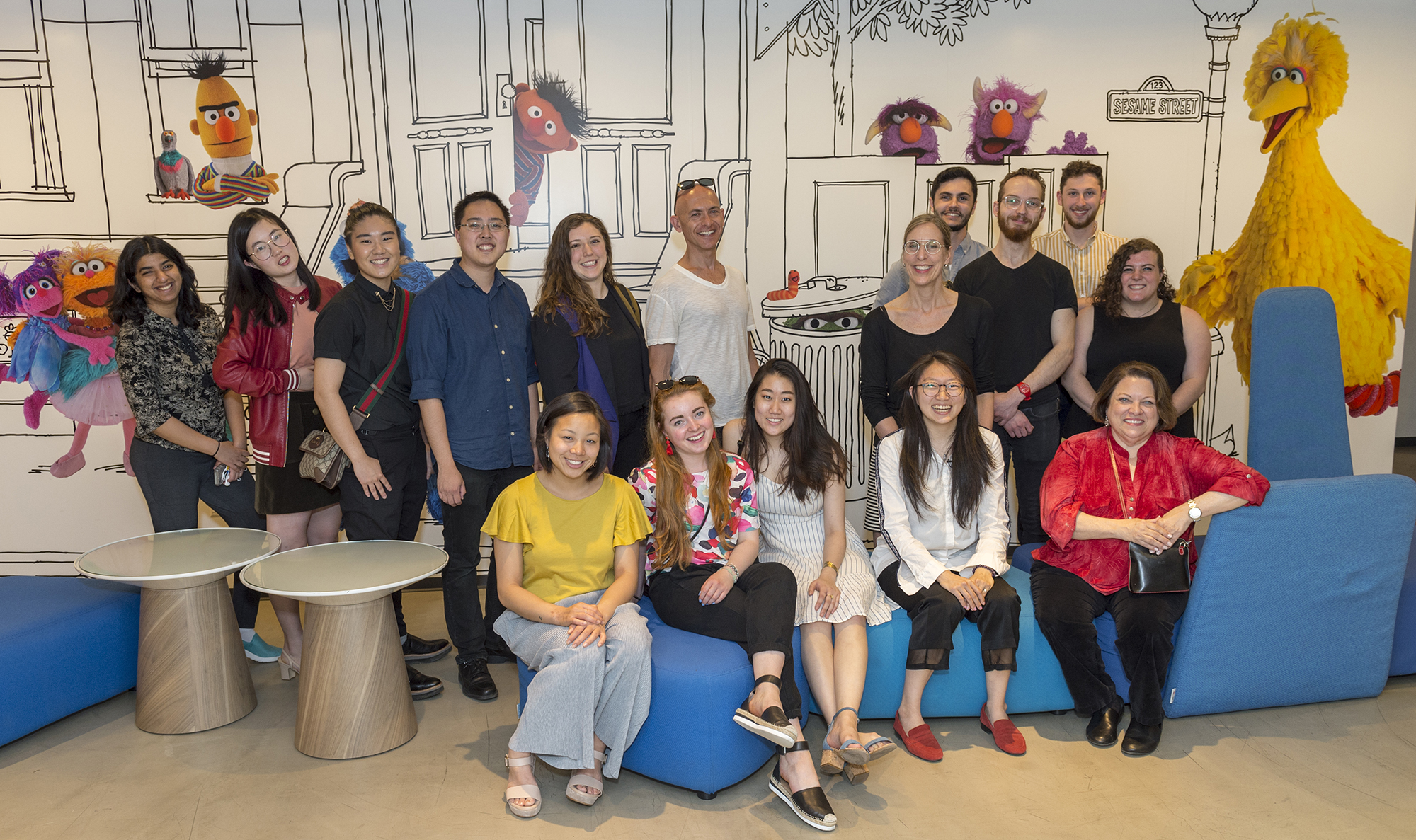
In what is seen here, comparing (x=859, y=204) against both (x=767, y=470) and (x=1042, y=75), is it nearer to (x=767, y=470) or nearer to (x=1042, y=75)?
(x=1042, y=75)

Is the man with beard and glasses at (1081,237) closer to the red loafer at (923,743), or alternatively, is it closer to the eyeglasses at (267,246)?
the red loafer at (923,743)

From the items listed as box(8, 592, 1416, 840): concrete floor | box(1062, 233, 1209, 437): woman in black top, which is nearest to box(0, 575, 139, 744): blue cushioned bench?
box(8, 592, 1416, 840): concrete floor

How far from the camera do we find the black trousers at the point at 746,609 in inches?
95.1

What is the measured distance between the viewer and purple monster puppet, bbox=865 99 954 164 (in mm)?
4344

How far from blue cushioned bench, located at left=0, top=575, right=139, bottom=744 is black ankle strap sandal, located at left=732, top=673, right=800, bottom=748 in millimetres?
Answer: 2134

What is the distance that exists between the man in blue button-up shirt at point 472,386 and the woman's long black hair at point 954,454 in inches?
50.2

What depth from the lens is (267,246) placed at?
9.39 ft

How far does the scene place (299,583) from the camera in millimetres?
2465

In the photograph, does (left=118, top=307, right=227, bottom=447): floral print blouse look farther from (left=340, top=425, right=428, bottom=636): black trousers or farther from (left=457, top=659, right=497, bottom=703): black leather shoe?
(left=457, top=659, right=497, bottom=703): black leather shoe

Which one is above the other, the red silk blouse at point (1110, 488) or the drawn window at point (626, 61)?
the drawn window at point (626, 61)

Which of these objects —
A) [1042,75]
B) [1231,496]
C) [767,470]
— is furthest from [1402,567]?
[1042,75]

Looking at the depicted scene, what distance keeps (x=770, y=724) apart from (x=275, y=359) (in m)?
2.01

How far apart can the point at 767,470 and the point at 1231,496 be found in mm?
1378

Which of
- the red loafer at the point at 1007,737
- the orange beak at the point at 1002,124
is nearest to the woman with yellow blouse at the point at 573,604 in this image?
the red loafer at the point at 1007,737
